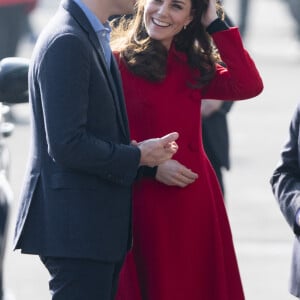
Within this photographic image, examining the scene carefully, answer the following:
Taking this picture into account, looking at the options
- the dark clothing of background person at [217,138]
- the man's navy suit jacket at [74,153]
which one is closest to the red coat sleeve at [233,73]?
the man's navy suit jacket at [74,153]

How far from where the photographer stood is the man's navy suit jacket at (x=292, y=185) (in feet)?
15.4

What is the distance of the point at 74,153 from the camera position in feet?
14.2

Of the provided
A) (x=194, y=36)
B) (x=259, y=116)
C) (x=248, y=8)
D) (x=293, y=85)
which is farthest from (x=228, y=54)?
(x=248, y=8)

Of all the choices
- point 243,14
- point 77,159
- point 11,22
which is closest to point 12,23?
point 11,22

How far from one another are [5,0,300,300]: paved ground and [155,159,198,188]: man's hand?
260 cm

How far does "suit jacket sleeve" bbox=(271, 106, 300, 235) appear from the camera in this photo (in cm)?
471

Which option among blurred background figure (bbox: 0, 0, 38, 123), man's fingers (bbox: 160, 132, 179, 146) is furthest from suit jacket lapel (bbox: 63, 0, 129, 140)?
blurred background figure (bbox: 0, 0, 38, 123)

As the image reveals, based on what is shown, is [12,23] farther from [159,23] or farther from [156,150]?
[156,150]

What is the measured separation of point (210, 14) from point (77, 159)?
0.95 meters

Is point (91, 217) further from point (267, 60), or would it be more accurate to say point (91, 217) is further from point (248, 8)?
point (248, 8)

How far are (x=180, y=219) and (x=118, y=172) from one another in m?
0.52

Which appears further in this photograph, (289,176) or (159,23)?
(159,23)

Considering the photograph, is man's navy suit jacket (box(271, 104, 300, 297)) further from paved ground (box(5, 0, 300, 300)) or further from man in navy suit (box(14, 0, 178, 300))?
paved ground (box(5, 0, 300, 300))

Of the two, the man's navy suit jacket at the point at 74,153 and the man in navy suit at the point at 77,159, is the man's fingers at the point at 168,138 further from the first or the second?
the man's navy suit jacket at the point at 74,153
